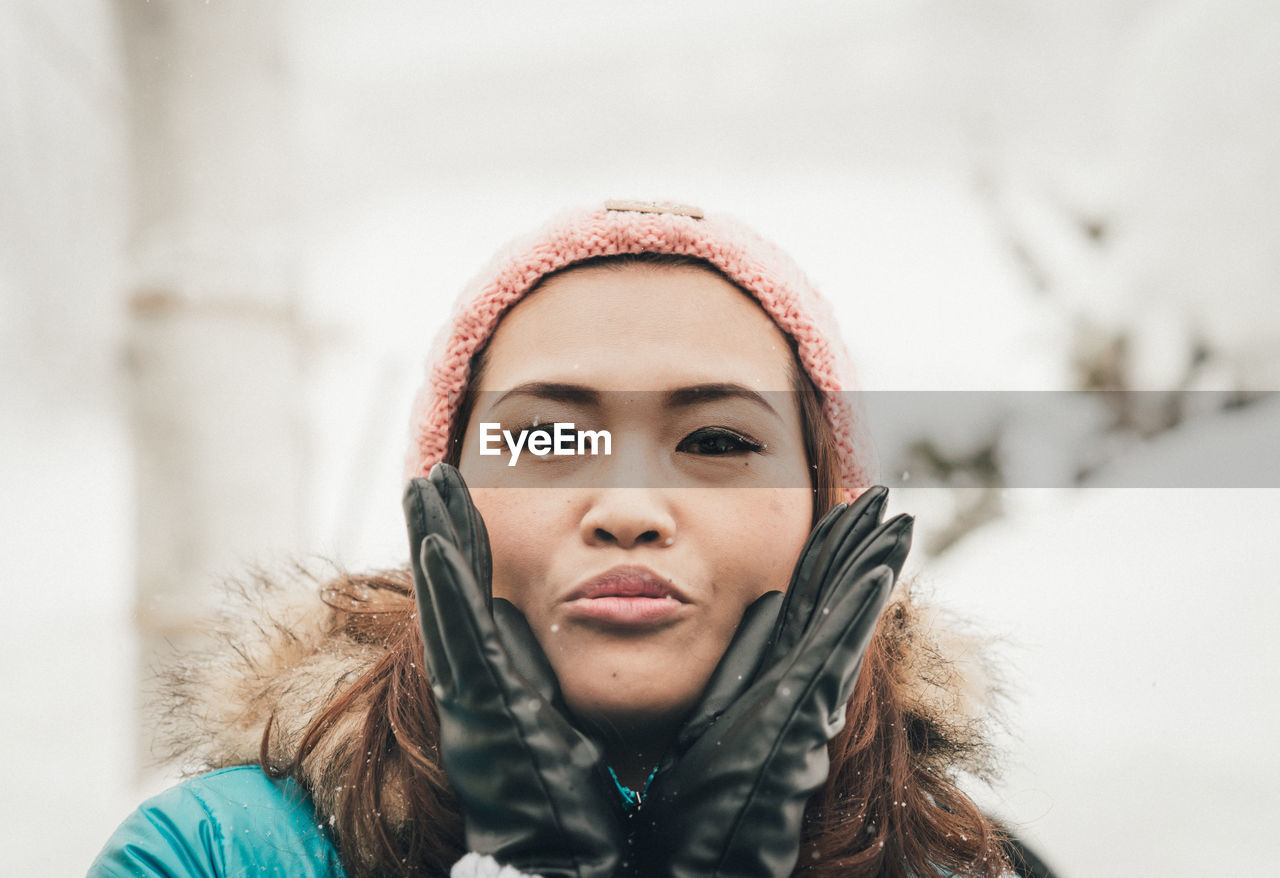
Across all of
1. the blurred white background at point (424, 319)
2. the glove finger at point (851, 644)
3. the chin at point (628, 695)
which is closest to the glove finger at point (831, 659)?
the glove finger at point (851, 644)

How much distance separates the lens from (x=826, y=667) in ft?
3.40

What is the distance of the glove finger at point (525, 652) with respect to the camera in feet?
3.50

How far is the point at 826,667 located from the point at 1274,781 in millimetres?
3038

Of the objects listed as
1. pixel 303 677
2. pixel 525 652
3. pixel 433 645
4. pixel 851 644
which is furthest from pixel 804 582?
pixel 303 677

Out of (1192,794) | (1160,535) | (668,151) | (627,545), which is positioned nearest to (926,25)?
(668,151)

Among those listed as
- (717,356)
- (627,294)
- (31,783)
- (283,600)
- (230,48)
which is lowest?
(31,783)

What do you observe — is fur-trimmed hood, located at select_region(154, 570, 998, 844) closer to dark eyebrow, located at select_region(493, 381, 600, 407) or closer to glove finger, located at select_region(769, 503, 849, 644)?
glove finger, located at select_region(769, 503, 849, 644)

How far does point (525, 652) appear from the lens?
42.8 inches

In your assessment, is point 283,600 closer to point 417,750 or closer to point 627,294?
point 417,750

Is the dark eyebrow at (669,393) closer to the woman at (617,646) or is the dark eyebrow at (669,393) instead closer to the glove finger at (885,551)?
the woman at (617,646)

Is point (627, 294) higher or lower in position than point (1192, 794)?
higher

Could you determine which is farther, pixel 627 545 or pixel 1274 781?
pixel 1274 781

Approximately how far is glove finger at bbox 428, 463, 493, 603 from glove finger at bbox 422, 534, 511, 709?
0.24 ft

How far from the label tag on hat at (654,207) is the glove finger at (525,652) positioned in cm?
73
